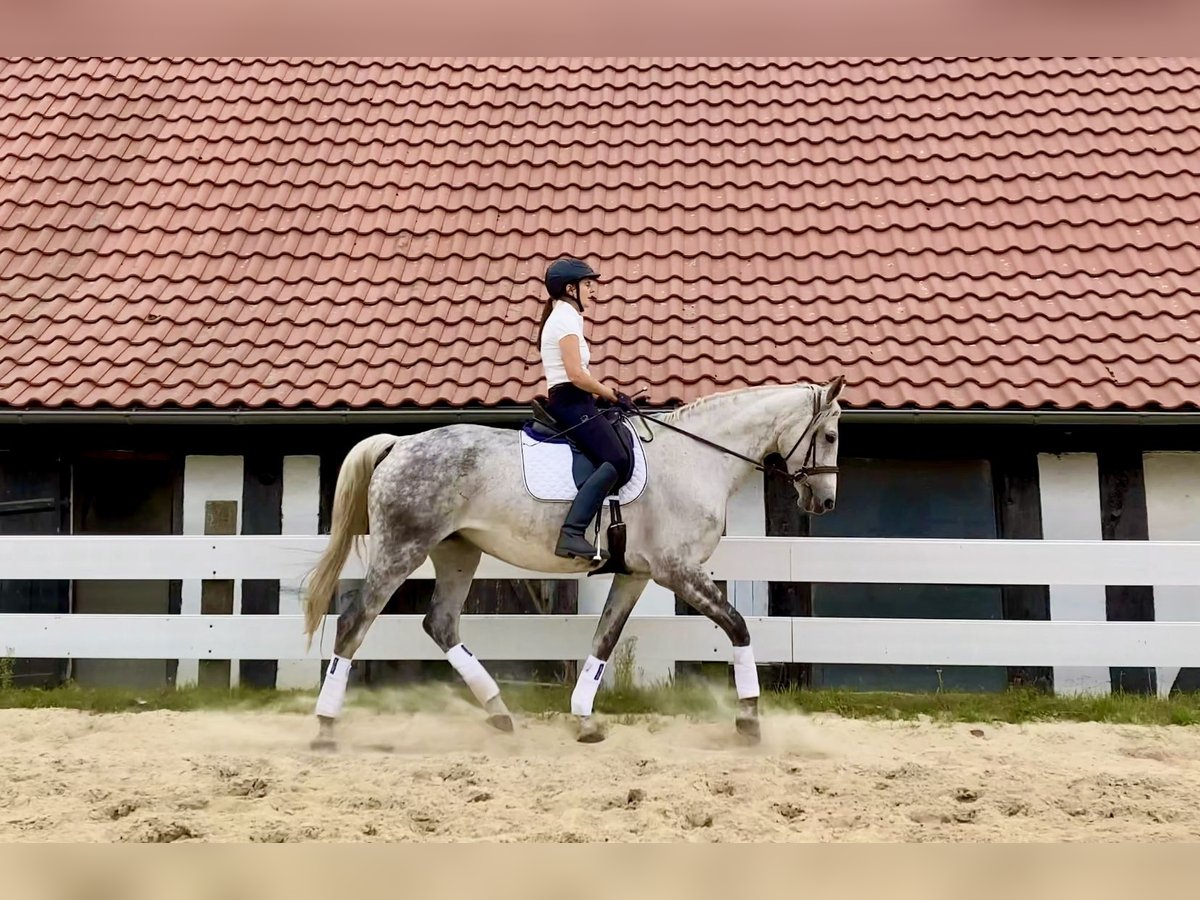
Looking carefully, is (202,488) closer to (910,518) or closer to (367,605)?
(367,605)

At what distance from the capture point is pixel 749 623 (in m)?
6.95

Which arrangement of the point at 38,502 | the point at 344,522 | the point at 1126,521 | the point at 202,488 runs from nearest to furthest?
the point at 344,522 < the point at 1126,521 < the point at 202,488 < the point at 38,502

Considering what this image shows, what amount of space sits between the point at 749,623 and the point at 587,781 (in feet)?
7.79

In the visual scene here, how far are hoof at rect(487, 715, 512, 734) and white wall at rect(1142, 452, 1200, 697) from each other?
481 cm

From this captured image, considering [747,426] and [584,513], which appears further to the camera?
[747,426]

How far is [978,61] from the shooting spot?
1092 cm

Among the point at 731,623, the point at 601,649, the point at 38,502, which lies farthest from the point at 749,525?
the point at 38,502

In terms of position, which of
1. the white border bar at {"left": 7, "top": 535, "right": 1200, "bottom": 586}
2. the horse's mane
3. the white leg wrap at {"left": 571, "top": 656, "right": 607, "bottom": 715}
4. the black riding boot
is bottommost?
the white leg wrap at {"left": 571, "top": 656, "right": 607, "bottom": 715}

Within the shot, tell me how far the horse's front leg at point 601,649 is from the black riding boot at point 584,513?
19.4 inches

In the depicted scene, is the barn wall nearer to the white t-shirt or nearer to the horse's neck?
the horse's neck

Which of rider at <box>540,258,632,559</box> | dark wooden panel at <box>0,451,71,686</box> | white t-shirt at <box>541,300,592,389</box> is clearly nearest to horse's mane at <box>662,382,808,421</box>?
rider at <box>540,258,632,559</box>

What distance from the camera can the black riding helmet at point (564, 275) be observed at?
574 cm

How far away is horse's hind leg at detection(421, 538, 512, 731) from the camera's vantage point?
589 cm

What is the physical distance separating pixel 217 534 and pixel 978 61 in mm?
8963
